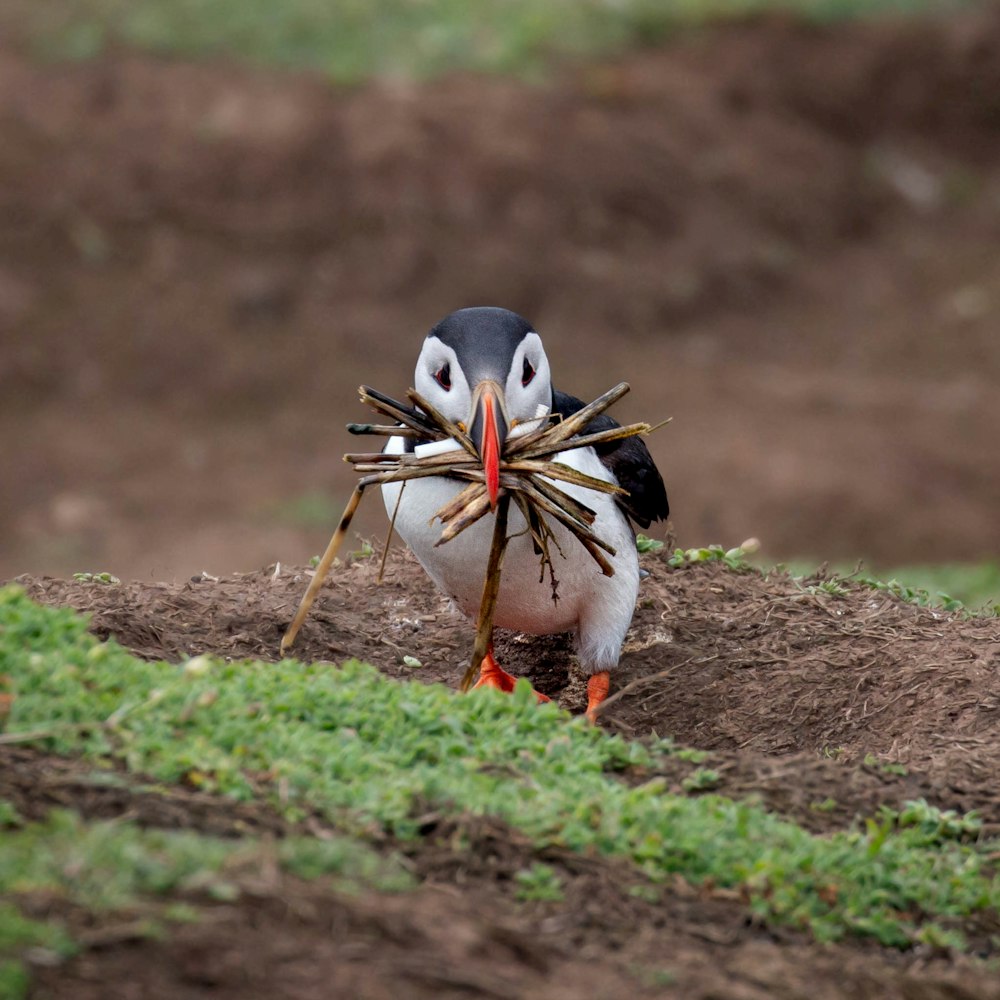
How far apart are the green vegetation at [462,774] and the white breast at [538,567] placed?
0.94 metres

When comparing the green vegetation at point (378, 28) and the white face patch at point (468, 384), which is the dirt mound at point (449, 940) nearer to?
the white face patch at point (468, 384)

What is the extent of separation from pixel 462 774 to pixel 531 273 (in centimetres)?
1081

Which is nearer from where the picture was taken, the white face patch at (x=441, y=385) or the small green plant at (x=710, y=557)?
the white face patch at (x=441, y=385)

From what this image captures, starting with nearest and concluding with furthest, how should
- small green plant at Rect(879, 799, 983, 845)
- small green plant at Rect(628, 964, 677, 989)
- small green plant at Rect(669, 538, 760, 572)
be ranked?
small green plant at Rect(628, 964, 677, 989) → small green plant at Rect(879, 799, 983, 845) → small green plant at Rect(669, 538, 760, 572)

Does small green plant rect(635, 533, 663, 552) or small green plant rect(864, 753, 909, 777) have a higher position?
small green plant rect(635, 533, 663, 552)

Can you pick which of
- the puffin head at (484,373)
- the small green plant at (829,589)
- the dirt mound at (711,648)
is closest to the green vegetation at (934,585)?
the small green plant at (829,589)

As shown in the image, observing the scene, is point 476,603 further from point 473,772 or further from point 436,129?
point 436,129

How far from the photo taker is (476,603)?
4.92 m

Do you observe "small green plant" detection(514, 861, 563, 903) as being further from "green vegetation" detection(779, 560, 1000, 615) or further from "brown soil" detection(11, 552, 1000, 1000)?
"green vegetation" detection(779, 560, 1000, 615)

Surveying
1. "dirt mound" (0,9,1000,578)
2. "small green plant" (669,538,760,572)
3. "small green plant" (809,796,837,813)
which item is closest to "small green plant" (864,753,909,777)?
"small green plant" (809,796,837,813)

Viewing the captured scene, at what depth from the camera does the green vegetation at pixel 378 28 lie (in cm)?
1478

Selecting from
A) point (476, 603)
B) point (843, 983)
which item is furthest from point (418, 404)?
point (843, 983)

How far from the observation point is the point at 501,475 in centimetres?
432

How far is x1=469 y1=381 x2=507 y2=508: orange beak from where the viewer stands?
3973mm
